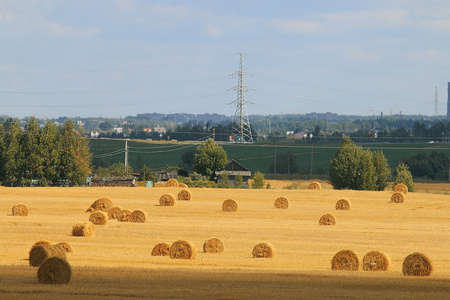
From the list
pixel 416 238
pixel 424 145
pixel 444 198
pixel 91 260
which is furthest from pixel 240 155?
pixel 91 260

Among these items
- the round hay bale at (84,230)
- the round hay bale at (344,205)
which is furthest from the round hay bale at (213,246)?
the round hay bale at (344,205)

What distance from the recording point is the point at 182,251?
100ft

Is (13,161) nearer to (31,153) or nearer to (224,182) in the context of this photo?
(31,153)

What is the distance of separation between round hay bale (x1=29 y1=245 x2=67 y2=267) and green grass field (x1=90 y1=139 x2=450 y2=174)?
10591cm

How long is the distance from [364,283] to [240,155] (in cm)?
13095

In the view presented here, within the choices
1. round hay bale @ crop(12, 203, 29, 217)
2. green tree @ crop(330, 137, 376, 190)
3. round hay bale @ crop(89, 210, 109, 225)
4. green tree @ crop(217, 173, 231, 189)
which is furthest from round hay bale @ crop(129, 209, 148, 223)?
green tree @ crop(330, 137, 376, 190)

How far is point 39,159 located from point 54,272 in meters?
68.8

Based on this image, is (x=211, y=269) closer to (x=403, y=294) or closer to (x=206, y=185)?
(x=403, y=294)

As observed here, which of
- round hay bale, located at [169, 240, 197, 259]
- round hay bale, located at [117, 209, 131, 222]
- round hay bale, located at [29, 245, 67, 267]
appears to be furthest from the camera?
round hay bale, located at [117, 209, 131, 222]

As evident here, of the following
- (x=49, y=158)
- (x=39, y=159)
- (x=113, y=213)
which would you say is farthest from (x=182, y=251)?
(x=49, y=158)

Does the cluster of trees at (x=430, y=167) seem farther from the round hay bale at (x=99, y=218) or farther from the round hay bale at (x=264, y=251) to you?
the round hay bale at (x=264, y=251)

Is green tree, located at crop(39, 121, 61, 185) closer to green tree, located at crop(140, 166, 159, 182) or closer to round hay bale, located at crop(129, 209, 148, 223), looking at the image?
green tree, located at crop(140, 166, 159, 182)

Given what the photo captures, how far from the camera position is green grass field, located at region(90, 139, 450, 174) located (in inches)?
5566

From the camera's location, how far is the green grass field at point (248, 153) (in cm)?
14138
